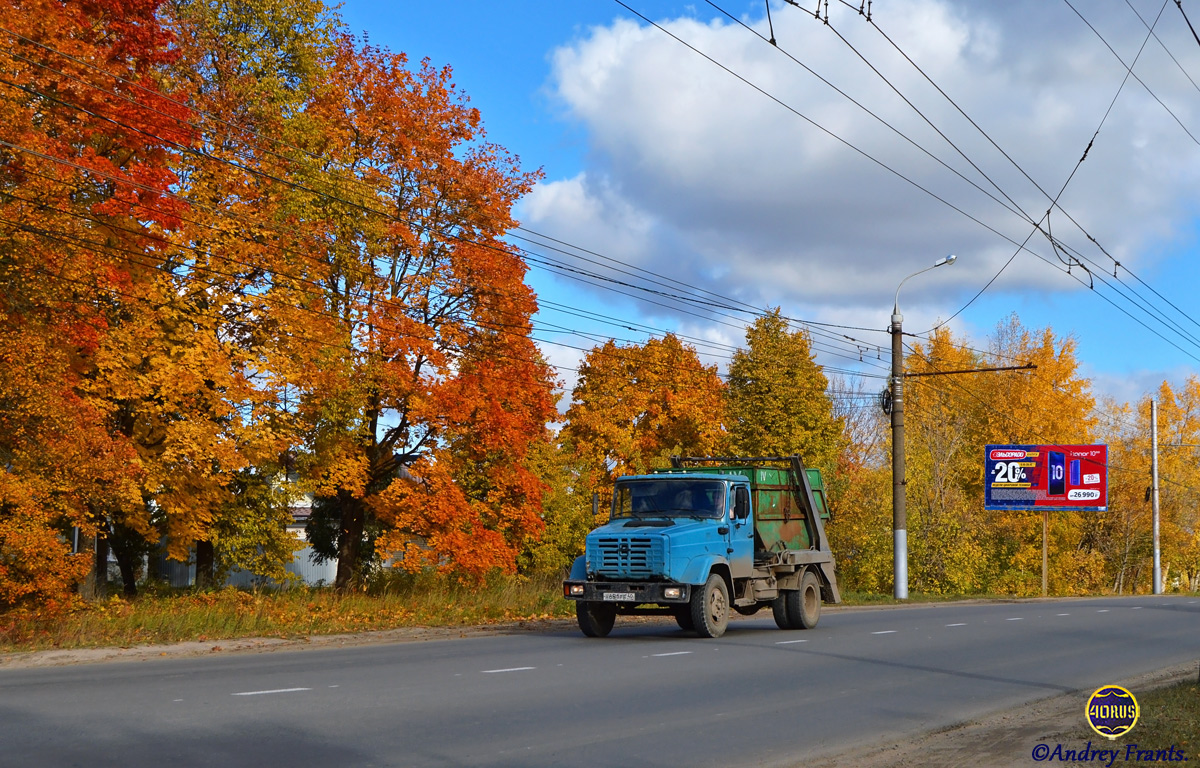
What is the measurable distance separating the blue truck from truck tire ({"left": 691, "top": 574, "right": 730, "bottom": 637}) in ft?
0.05

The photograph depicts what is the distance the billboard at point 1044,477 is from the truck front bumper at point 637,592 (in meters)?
40.0

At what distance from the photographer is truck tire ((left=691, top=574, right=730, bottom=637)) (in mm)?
17688

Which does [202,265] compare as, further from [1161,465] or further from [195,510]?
[1161,465]

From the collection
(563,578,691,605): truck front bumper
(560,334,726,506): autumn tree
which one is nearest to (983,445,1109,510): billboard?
(560,334,726,506): autumn tree

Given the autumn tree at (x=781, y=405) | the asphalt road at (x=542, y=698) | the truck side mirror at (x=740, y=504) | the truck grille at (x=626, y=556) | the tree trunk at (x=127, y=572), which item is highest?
the autumn tree at (x=781, y=405)

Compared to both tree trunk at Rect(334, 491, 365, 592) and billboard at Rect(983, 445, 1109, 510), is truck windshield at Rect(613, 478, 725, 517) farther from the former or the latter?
billboard at Rect(983, 445, 1109, 510)

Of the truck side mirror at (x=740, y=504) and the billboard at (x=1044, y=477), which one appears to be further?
the billboard at (x=1044, y=477)

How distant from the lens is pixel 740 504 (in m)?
18.5

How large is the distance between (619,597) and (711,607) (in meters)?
1.73

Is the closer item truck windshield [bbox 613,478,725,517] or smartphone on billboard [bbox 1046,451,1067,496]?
truck windshield [bbox 613,478,725,517]

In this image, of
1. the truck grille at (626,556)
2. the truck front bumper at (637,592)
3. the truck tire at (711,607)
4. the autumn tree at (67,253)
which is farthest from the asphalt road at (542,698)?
the autumn tree at (67,253)

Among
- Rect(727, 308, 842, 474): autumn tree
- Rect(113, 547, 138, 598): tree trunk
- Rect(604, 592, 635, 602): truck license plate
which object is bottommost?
Rect(113, 547, 138, 598): tree trunk

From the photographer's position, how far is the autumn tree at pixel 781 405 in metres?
60.1

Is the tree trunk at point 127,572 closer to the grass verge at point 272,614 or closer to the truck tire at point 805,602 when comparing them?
the grass verge at point 272,614
